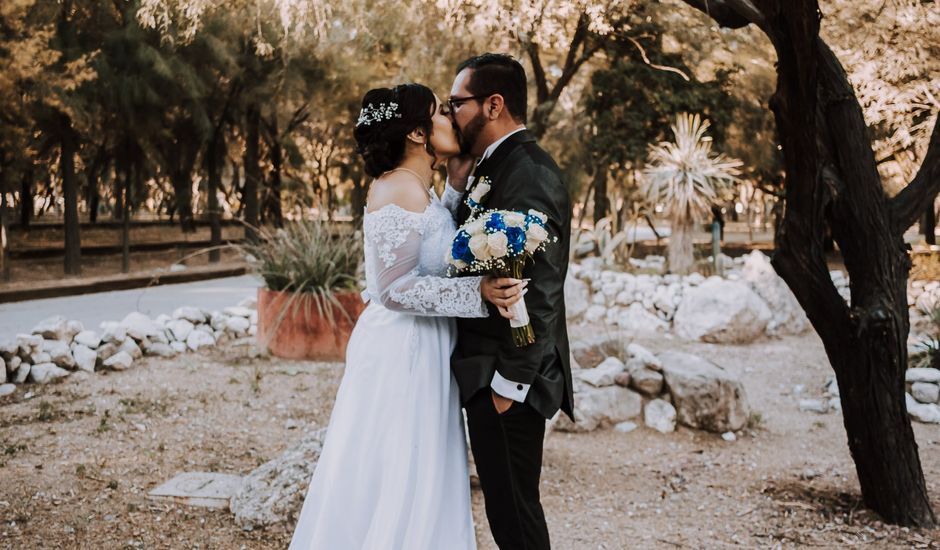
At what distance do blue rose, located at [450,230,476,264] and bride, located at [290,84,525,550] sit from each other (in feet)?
0.81

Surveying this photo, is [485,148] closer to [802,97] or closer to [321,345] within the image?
[802,97]

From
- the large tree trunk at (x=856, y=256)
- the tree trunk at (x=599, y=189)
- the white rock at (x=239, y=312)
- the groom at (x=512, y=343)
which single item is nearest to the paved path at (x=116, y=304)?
the white rock at (x=239, y=312)

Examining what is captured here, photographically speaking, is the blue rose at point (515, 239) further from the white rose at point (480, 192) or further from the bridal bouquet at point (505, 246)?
the white rose at point (480, 192)

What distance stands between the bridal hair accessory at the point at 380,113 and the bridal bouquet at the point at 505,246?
55 centimetres

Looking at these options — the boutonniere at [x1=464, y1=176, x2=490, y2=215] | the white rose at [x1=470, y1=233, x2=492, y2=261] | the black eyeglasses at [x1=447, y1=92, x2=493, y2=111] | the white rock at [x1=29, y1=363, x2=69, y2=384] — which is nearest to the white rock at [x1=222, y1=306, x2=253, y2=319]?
the white rock at [x1=29, y1=363, x2=69, y2=384]

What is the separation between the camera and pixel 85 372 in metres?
7.55

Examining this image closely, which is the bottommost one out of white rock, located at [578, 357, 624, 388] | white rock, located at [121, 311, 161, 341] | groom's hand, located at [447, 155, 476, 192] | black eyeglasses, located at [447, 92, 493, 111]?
white rock, located at [578, 357, 624, 388]

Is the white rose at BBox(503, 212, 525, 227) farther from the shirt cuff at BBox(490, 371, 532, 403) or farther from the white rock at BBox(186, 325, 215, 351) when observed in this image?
the white rock at BBox(186, 325, 215, 351)

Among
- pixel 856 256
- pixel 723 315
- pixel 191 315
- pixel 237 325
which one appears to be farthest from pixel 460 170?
pixel 723 315

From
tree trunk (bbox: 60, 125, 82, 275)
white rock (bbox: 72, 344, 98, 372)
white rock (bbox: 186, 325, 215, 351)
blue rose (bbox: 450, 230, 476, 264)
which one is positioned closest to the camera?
blue rose (bbox: 450, 230, 476, 264)

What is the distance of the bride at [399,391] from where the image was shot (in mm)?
2914

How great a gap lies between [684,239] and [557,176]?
36.9 ft

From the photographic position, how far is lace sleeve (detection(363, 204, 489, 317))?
2.77 metres

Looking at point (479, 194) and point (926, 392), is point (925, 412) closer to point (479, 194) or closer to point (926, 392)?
point (926, 392)
